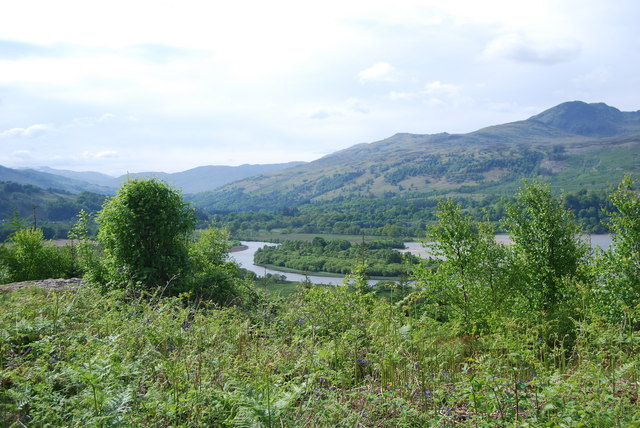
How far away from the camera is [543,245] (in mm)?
23672

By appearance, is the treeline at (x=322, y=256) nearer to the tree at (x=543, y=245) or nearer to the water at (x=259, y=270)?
the water at (x=259, y=270)

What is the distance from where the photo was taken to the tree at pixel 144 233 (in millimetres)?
13477

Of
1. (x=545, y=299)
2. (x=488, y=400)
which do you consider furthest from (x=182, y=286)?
(x=545, y=299)

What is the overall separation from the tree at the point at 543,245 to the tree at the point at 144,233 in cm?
1821

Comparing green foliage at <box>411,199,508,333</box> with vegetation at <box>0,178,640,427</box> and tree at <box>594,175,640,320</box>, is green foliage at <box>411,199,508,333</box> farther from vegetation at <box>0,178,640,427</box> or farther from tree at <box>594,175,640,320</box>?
vegetation at <box>0,178,640,427</box>

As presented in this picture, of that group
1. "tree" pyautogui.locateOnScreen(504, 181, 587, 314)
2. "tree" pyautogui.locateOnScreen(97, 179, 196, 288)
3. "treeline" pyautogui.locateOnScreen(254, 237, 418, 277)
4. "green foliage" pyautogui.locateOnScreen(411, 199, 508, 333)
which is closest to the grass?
"tree" pyautogui.locateOnScreen(97, 179, 196, 288)

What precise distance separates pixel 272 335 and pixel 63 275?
723 inches

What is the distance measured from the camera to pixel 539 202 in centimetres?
2425

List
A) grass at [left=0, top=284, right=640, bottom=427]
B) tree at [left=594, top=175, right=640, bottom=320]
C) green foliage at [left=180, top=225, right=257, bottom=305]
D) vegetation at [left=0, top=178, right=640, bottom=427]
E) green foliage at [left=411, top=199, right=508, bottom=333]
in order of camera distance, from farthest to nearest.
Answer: green foliage at [left=411, top=199, right=508, bottom=333] → tree at [left=594, top=175, right=640, bottom=320] → green foliage at [left=180, top=225, right=257, bottom=305] → vegetation at [left=0, top=178, right=640, bottom=427] → grass at [left=0, top=284, right=640, bottom=427]

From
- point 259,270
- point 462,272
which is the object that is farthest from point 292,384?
point 259,270

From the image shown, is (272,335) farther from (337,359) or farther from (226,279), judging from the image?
(226,279)

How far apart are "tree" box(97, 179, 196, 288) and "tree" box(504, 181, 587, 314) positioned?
18.2m

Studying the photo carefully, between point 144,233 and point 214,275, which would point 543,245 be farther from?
point 144,233

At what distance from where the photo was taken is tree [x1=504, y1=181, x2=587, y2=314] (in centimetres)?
2291
